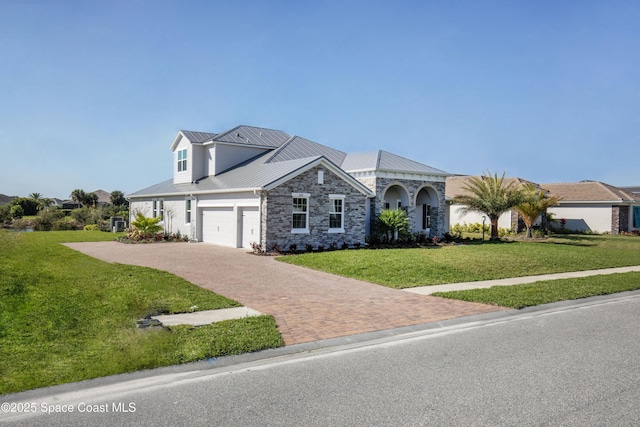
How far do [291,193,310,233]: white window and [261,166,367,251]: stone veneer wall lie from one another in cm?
20

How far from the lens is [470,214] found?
40.6 meters

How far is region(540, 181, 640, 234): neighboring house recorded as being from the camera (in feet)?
126

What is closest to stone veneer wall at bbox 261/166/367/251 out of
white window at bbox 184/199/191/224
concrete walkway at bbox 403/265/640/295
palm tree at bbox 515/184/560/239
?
white window at bbox 184/199/191/224

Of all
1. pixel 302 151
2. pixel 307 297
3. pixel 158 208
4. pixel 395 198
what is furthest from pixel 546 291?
pixel 158 208

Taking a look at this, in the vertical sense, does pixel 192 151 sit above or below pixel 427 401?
above

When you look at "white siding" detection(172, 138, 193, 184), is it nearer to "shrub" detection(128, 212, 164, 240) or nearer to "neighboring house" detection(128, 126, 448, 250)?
"neighboring house" detection(128, 126, 448, 250)

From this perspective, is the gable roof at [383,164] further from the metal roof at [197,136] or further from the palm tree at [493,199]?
the metal roof at [197,136]

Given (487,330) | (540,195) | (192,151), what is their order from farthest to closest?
(540,195) → (192,151) → (487,330)

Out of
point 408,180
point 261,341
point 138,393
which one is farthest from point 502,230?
point 138,393

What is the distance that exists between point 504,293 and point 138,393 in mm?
9510

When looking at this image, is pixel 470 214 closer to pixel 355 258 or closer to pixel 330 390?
pixel 355 258

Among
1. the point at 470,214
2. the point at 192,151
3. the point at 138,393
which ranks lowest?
the point at 138,393

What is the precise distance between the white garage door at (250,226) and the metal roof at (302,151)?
600cm

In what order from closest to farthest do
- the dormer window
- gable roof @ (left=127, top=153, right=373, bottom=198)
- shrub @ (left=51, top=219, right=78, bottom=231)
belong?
gable roof @ (left=127, top=153, right=373, bottom=198) → the dormer window → shrub @ (left=51, top=219, right=78, bottom=231)
